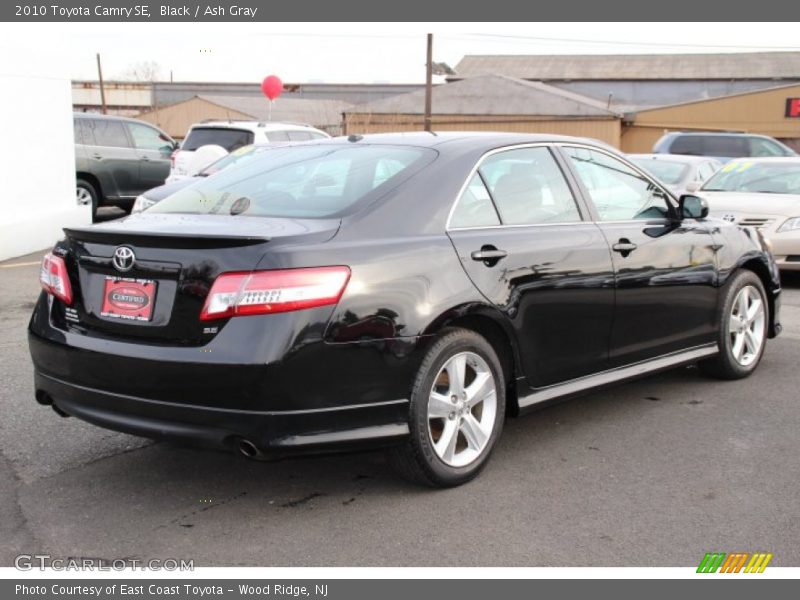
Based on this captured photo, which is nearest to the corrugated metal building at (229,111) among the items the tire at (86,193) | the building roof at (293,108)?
the building roof at (293,108)

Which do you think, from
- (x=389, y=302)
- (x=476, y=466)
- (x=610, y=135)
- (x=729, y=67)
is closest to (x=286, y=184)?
(x=389, y=302)

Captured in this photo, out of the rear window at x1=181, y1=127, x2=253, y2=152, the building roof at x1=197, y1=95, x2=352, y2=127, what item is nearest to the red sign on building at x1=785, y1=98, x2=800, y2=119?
the building roof at x1=197, y1=95, x2=352, y2=127

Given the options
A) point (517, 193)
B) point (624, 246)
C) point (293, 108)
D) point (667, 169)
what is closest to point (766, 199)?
point (667, 169)

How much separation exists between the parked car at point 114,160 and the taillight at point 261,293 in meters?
12.3

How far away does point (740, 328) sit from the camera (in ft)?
20.0

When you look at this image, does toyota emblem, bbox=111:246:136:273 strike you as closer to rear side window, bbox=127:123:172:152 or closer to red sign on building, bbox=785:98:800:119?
rear side window, bbox=127:123:172:152

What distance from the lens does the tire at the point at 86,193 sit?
14.9 m

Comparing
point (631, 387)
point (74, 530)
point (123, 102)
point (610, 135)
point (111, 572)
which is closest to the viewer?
point (111, 572)

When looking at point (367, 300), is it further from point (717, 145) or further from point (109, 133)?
point (717, 145)

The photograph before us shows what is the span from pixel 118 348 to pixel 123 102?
64.4m

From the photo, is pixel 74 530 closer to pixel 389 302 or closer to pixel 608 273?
pixel 389 302

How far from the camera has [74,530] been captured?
367cm

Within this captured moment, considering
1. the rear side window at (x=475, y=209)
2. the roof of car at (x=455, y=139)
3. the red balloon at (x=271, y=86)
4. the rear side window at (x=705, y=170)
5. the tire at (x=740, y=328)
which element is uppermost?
the red balloon at (x=271, y=86)

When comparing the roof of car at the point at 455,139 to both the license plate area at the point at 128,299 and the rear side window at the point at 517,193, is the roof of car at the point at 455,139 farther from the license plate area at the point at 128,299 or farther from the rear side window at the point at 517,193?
the license plate area at the point at 128,299
